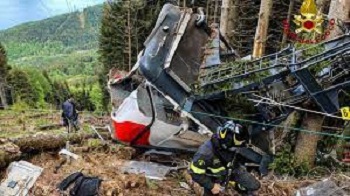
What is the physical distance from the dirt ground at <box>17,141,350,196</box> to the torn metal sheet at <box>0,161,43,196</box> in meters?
0.14

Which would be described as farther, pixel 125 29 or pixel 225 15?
pixel 125 29

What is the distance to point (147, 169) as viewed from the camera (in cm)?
802

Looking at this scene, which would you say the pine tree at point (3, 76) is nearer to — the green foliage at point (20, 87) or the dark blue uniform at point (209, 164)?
the green foliage at point (20, 87)

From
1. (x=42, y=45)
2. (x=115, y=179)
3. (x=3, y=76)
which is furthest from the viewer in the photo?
(x=42, y=45)

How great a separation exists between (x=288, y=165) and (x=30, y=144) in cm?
499

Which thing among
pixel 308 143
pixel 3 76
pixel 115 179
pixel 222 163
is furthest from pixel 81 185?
pixel 3 76

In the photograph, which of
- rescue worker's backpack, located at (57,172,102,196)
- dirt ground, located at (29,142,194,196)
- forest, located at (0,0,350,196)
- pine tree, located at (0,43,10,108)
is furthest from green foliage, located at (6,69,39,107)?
rescue worker's backpack, located at (57,172,102,196)

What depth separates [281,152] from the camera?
7.18 metres

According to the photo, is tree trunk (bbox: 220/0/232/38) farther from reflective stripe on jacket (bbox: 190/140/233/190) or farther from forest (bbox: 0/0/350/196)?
reflective stripe on jacket (bbox: 190/140/233/190)

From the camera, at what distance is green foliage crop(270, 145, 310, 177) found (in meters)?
7.01

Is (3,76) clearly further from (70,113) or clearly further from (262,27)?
(262,27)

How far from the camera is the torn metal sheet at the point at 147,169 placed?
25.2ft

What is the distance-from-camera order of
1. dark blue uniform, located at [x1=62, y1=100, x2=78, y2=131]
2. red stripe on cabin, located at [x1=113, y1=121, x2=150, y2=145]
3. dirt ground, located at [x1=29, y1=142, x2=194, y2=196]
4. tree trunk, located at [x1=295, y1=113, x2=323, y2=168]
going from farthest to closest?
dark blue uniform, located at [x1=62, y1=100, x2=78, y2=131]
red stripe on cabin, located at [x1=113, y1=121, x2=150, y2=145]
dirt ground, located at [x1=29, y1=142, x2=194, y2=196]
tree trunk, located at [x1=295, y1=113, x2=323, y2=168]

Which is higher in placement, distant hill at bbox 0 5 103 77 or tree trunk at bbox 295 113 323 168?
tree trunk at bbox 295 113 323 168
